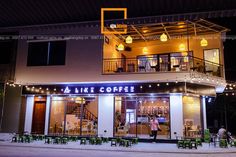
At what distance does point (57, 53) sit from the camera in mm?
21719

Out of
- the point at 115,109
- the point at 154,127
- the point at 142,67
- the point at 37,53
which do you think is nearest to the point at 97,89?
the point at 115,109

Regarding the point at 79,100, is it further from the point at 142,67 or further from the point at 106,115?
the point at 142,67

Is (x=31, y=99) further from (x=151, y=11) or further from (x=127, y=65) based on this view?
(x=151, y=11)

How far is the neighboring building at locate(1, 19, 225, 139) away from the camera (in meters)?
19.6

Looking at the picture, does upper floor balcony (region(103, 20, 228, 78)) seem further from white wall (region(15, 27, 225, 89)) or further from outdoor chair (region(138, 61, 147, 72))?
white wall (region(15, 27, 225, 89))

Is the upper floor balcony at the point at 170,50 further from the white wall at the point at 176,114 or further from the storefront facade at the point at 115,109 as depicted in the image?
the white wall at the point at 176,114

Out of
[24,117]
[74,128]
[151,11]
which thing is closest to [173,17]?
[151,11]

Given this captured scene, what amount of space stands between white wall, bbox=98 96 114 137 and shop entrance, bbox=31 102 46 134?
5.02m

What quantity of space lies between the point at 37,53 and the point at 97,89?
6098mm

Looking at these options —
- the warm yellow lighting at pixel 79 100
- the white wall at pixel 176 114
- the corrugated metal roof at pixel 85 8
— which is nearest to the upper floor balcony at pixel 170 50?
the white wall at pixel 176 114

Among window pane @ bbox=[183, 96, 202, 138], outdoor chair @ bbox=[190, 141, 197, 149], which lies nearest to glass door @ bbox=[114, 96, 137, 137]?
window pane @ bbox=[183, 96, 202, 138]

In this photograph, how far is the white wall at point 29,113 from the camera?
21.9 metres

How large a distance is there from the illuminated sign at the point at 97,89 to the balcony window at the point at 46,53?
229 cm

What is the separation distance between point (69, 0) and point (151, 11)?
84 cm
